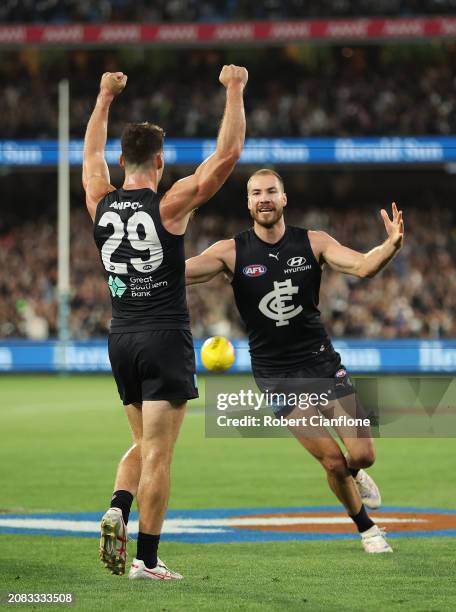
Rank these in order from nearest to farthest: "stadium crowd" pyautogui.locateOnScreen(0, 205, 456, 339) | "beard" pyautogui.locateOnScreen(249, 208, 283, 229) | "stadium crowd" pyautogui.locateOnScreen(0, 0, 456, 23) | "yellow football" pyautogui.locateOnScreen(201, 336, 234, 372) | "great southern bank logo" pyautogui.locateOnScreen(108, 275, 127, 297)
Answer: "great southern bank logo" pyautogui.locateOnScreen(108, 275, 127, 297) → "beard" pyautogui.locateOnScreen(249, 208, 283, 229) → "yellow football" pyautogui.locateOnScreen(201, 336, 234, 372) → "stadium crowd" pyautogui.locateOnScreen(0, 205, 456, 339) → "stadium crowd" pyautogui.locateOnScreen(0, 0, 456, 23)

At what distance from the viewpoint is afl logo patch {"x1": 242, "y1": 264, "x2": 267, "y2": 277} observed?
811 centimetres

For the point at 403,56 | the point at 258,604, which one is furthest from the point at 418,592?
the point at 403,56

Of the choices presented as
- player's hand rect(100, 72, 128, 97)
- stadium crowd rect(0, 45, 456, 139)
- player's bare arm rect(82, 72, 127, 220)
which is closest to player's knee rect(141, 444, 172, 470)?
player's bare arm rect(82, 72, 127, 220)

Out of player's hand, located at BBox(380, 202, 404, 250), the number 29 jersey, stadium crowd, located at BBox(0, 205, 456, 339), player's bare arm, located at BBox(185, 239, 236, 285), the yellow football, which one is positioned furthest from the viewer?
stadium crowd, located at BBox(0, 205, 456, 339)

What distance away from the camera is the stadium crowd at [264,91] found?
34406mm

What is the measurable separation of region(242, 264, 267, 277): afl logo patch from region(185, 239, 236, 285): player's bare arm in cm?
10

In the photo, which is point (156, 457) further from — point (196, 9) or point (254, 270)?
point (196, 9)

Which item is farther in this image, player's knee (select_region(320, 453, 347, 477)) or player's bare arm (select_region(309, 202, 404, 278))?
player's knee (select_region(320, 453, 347, 477))

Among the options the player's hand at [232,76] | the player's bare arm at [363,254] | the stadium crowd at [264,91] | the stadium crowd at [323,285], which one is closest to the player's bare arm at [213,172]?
the player's hand at [232,76]

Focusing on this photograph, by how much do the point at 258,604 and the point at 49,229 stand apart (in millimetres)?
30193

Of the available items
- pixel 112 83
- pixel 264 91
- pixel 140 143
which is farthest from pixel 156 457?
pixel 264 91

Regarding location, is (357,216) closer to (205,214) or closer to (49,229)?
(205,214)

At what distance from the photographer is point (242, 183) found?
36562 mm

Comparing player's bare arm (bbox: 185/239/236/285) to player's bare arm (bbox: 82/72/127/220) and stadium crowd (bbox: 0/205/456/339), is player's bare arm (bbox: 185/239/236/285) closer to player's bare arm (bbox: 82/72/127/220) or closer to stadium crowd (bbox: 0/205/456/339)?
player's bare arm (bbox: 82/72/127/220)
